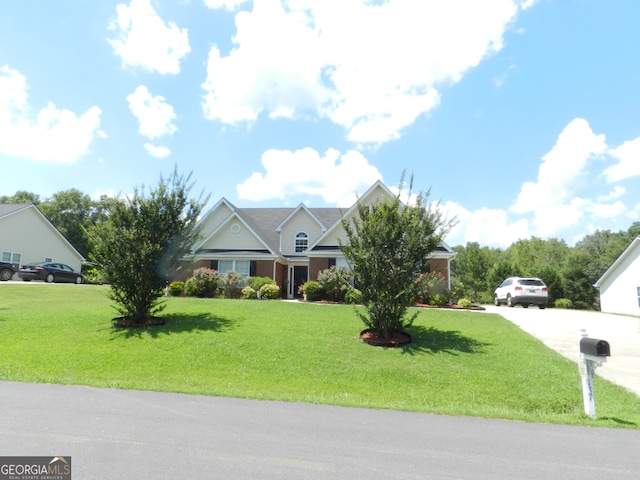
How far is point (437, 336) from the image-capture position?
11961 millimetres

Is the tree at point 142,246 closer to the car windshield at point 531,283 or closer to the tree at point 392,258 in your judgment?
the tree at point 392,258

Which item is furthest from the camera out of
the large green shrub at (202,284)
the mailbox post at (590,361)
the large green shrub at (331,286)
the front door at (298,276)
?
the front door at (298,276)

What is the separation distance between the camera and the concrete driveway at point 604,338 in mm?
8875

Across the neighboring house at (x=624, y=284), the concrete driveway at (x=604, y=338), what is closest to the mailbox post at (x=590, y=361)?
the concrete driveway at (x=604, y=338)

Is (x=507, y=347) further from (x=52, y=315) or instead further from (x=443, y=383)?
(x=52, y=315)

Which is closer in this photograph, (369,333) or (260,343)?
(260,343)

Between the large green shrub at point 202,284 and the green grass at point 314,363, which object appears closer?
the green grass at point 314,363

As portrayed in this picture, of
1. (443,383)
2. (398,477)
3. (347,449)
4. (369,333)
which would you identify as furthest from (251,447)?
(369,333)

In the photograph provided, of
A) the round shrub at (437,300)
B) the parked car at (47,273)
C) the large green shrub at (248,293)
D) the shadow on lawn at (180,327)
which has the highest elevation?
the parked car at (47,273)

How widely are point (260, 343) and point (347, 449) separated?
22.1 ft

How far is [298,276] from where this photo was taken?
28688 mm

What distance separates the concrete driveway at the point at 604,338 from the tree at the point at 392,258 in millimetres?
4230

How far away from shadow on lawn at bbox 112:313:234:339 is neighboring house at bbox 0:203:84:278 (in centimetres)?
2613

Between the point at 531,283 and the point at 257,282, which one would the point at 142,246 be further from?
the point at 531,283
